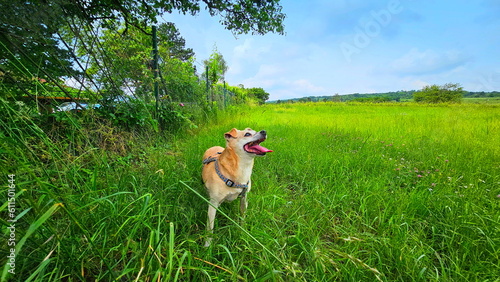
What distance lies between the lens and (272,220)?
159 centimetres

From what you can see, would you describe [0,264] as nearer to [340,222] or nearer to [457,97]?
[340,222]

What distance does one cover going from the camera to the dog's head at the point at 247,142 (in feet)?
4.99

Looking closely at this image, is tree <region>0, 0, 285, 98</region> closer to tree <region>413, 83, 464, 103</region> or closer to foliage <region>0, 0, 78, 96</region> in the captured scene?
foliage <region>0, 0, 78, 96</region>

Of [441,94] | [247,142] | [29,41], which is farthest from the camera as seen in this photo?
[441,94]

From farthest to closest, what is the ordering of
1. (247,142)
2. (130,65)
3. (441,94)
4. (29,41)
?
1. (441,94)
2. (130,65)
3. (29,41)
4. (247,142)

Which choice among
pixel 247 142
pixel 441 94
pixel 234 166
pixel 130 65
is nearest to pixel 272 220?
pixel 234 166

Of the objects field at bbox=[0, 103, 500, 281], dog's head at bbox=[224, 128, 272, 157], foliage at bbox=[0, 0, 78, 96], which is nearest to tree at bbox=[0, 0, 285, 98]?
foliage at bbox=[0, 0, 78, 96]

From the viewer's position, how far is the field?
0.84 metres

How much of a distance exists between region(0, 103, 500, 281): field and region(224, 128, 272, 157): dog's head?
1.79 feet

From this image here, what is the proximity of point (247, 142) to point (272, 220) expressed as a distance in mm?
720

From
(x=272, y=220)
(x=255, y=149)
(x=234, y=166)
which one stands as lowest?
(x=272, y=220)

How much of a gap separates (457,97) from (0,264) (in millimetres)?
31376

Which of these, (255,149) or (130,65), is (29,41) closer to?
(130,65)

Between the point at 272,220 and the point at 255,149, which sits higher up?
the point at 255,149
